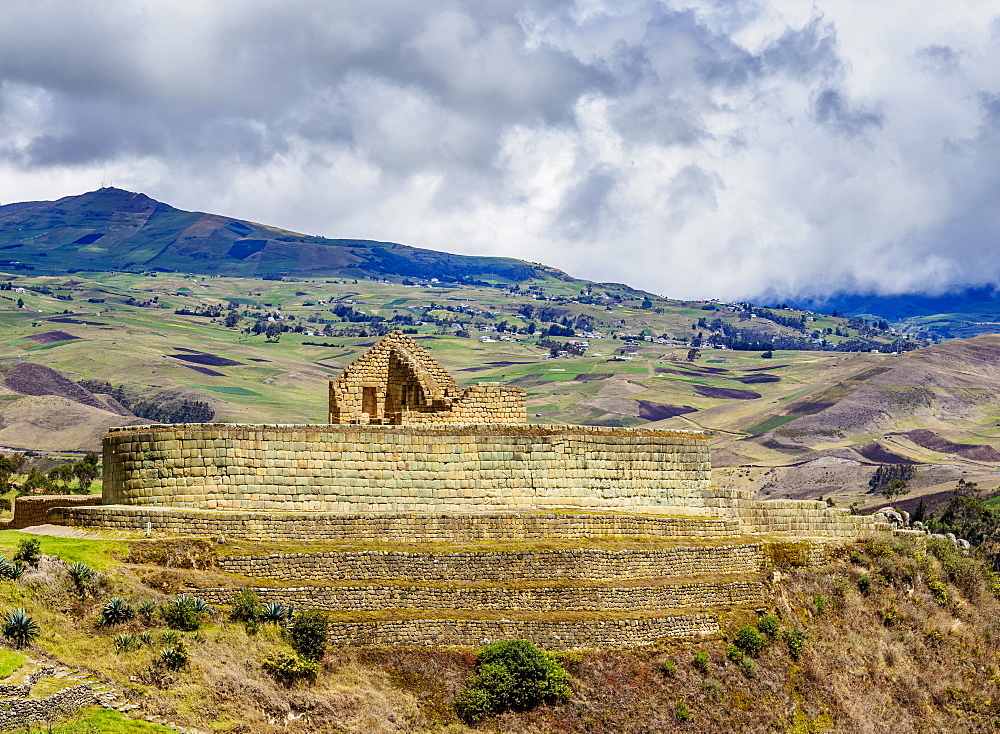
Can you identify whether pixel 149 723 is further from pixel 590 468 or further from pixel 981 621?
pixel 981 621

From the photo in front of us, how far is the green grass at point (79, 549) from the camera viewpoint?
32.5 m

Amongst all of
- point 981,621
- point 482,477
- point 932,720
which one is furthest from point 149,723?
point 981,621

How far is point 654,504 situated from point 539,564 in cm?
665

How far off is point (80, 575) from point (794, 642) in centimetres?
1941

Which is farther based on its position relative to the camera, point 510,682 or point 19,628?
point 510,682

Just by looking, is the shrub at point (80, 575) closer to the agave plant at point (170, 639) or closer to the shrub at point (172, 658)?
the agave plant at point (170, 639)

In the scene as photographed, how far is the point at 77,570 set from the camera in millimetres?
31547

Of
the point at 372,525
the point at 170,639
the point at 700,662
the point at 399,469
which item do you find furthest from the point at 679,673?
the point at 170,639

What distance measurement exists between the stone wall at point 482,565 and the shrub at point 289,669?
11.2 feet

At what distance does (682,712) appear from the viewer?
115 ft

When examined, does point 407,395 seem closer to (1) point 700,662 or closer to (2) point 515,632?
(2) point 515,632

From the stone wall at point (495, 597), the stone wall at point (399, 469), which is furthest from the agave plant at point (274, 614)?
the stone wall at point (399, 469)

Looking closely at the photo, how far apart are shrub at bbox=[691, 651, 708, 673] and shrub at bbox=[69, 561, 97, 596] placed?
15.5m

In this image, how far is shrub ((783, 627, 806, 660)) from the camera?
3891 centimetres
